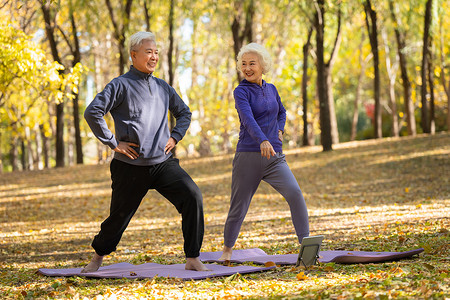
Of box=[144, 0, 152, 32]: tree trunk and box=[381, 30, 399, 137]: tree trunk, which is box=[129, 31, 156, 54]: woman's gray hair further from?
box=[381, 30, 399, 137]: tree trunk

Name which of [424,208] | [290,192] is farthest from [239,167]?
[424,208]

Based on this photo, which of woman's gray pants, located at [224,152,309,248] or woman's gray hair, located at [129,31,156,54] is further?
woman's gray pants, located at [224,152,309,248]

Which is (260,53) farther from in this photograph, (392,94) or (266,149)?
(392,94)

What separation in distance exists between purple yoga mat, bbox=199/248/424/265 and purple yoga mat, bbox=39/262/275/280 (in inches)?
15.6

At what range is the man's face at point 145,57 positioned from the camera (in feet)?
17.3

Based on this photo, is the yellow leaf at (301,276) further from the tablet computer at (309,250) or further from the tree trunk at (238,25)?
the tree trunk at (238,25)

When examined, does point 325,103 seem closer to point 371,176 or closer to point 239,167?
point 371,176

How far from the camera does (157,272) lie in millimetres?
5496

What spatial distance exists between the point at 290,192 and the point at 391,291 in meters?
1.63

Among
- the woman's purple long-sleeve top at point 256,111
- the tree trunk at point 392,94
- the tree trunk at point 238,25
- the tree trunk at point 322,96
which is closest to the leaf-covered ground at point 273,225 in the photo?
the tree trunk at point 322,96

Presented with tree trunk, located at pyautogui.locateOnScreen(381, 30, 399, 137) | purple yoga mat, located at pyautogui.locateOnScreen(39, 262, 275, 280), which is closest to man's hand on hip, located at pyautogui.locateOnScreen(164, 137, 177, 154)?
purple yoga mat, located at pyautogui.locateOnScreen(39, 262, 275, 280)

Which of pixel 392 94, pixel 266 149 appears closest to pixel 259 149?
pixel 266 149

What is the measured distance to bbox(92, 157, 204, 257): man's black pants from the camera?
5.16 metres

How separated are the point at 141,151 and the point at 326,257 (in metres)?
2.07
